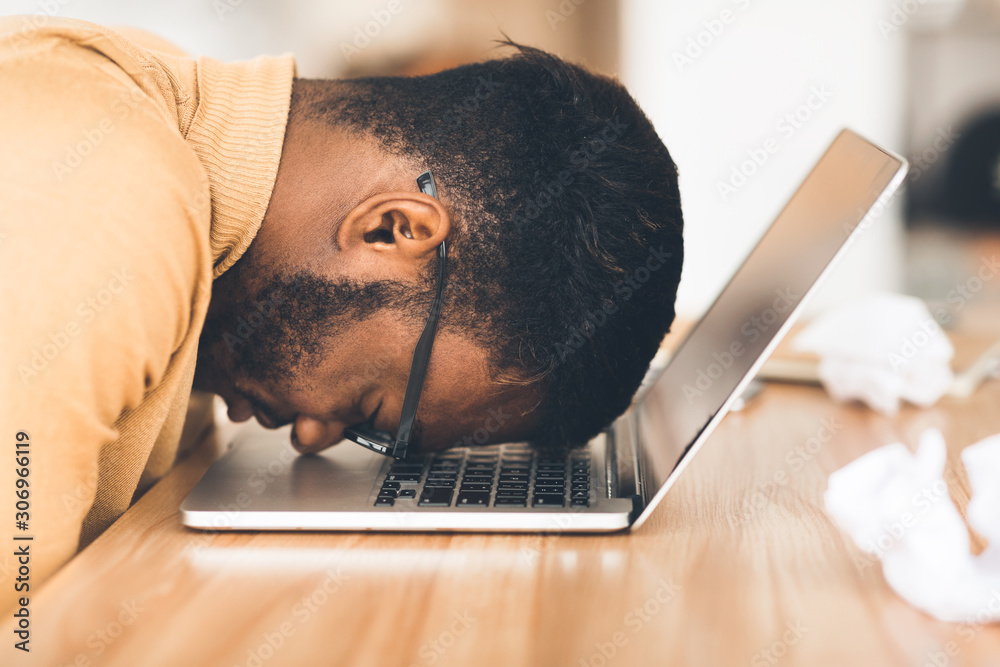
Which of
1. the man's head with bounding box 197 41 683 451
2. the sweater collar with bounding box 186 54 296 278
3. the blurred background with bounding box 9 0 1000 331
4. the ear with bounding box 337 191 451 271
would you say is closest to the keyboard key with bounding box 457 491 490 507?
the man's head with bounding box 197 41 683 451

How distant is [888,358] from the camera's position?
39.8 inches

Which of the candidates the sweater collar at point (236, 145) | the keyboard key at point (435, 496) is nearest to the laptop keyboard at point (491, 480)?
the keyboard key at point (435, 496)

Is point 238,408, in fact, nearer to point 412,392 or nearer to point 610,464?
point 412,392

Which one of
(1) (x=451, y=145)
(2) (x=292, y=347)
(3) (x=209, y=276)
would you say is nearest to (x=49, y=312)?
(3) (x=209, y=276)

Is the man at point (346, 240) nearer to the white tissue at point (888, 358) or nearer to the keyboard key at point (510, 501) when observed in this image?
the keyboard key at point (510, 501)

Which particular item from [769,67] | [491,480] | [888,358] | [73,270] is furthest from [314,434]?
[769,67]

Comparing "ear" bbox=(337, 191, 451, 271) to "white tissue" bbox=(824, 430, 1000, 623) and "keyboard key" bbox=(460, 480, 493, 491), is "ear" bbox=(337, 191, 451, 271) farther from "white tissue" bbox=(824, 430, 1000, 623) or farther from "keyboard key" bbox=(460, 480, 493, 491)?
"white tissue" bbox=(824, 430, 1000, 623)

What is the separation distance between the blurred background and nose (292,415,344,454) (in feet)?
8.20

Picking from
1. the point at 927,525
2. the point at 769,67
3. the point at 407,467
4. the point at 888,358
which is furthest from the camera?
the point at 769,67

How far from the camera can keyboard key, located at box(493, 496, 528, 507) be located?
71 centimetres

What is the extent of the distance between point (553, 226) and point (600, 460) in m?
0.27

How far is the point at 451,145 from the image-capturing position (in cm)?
81

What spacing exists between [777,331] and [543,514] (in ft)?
0.84

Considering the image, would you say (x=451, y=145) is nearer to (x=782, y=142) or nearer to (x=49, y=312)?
(x=49, y=312)
